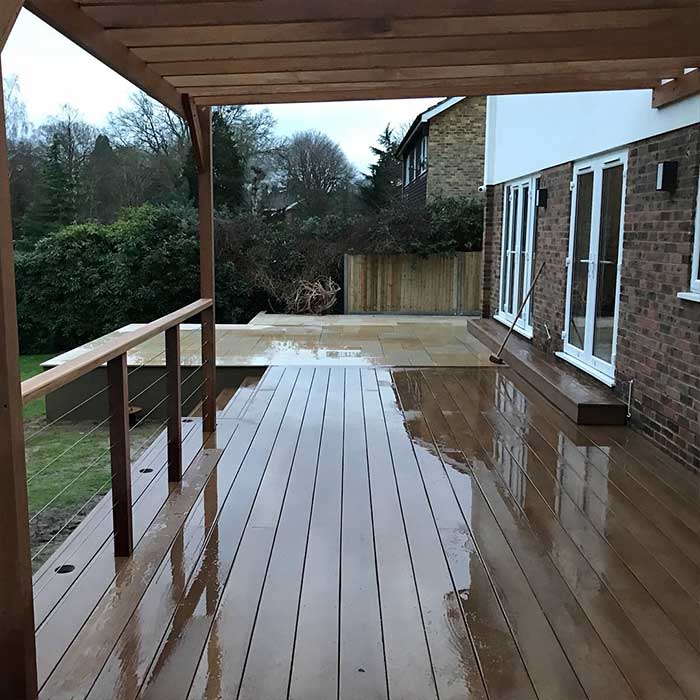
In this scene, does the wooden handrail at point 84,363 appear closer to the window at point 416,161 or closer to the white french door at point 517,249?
the white french door at point 517,249

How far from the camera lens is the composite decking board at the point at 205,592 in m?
2.28

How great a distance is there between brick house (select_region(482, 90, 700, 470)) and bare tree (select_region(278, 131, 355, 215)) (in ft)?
49.4

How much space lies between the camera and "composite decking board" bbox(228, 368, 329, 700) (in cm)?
225

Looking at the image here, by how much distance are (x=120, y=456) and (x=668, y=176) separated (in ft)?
12.3

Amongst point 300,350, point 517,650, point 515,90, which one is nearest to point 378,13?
point 515,90

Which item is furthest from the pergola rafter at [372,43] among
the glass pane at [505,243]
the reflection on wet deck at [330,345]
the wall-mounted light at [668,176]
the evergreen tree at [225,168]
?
the evergreen tree at [225,168]

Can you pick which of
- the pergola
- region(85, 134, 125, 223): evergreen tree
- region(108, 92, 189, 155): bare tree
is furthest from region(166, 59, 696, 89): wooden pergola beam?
region(108, 92, 189, 155): bare tree

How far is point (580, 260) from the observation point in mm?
6855

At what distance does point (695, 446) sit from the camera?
4.34 metres

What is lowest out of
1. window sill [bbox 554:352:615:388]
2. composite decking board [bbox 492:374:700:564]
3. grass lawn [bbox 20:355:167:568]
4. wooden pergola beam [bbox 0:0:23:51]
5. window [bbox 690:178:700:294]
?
grass lawn [bbox 20:355:167:568]

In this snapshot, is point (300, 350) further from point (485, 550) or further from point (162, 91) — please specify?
point (485, 550)

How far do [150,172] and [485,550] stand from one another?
63.7 ft

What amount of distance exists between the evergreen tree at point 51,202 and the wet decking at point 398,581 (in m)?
15.2

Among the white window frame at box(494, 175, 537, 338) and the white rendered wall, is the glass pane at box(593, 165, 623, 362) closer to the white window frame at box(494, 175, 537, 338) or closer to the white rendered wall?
the white rendered wall
